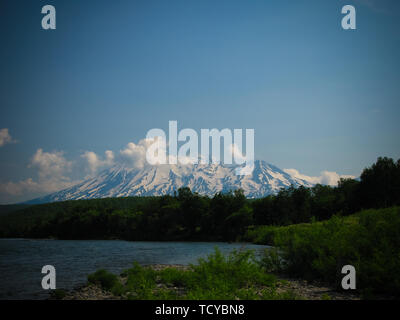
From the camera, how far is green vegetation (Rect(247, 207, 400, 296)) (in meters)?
14.8

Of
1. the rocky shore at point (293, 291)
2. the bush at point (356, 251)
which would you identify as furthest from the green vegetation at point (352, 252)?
the rocky shore at point (293, 291)

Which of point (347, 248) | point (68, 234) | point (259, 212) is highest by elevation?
point (347, 248)

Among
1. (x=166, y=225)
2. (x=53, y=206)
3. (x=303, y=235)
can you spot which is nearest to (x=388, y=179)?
(x=166, y=225)

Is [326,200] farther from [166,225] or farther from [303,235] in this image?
[303,235]

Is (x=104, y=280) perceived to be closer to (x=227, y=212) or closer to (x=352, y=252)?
(x=352, y=252)

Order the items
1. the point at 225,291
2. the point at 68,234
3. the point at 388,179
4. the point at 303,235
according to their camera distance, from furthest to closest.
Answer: the point at 68,234, the point at 388,179, the point at 303,235, the point at 225,291

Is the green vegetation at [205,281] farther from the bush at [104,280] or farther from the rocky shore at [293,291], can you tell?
the rocky shore at [293,291]

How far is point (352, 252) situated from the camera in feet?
54.9

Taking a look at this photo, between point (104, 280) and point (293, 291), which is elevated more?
point (293, 291)

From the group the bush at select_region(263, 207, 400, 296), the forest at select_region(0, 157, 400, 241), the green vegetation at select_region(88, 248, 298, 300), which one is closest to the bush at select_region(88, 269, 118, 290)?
the green vegetation at select_region(88, 248, 298, 300)

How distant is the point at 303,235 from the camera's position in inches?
864

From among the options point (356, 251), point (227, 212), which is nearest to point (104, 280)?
point (356, 251)
